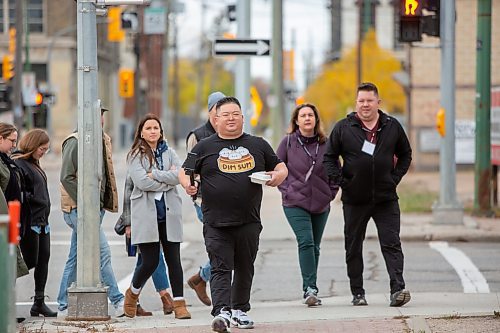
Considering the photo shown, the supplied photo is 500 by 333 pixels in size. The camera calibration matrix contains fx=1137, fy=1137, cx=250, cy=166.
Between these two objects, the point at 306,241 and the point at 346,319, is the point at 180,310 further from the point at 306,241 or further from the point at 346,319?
the point at 306,241

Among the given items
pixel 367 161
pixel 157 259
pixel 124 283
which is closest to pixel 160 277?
pixel 157 259

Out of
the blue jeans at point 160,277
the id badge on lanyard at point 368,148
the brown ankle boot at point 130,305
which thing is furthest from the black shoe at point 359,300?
the brown ankle boot at point 130,305

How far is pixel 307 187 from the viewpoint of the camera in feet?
36.4

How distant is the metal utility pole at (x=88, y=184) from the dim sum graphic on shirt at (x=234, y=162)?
Result: 1.33m

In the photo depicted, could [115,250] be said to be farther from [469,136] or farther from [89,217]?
[469,136]

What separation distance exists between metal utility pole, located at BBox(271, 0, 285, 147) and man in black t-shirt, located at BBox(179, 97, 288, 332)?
20.2 metres

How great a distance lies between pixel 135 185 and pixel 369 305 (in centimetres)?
249

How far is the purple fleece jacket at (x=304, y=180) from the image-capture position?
11.1m

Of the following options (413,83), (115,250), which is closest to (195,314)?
(115,250)

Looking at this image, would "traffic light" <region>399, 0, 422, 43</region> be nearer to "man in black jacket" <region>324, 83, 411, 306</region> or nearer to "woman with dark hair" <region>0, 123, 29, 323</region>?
"man in black jacket" <region>324, 83, 411, 306</region>

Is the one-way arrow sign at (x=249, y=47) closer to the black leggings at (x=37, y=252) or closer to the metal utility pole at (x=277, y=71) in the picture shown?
the black leggings at (x=37, y=252)

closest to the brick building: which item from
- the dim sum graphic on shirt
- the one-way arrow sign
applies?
the one-way arrow sign

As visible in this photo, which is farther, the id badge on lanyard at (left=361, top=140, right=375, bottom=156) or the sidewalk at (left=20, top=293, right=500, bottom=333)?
the id badge on lanyard at (left=361, top=140, right=375, bottom=156)

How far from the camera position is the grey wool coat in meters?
10.1
